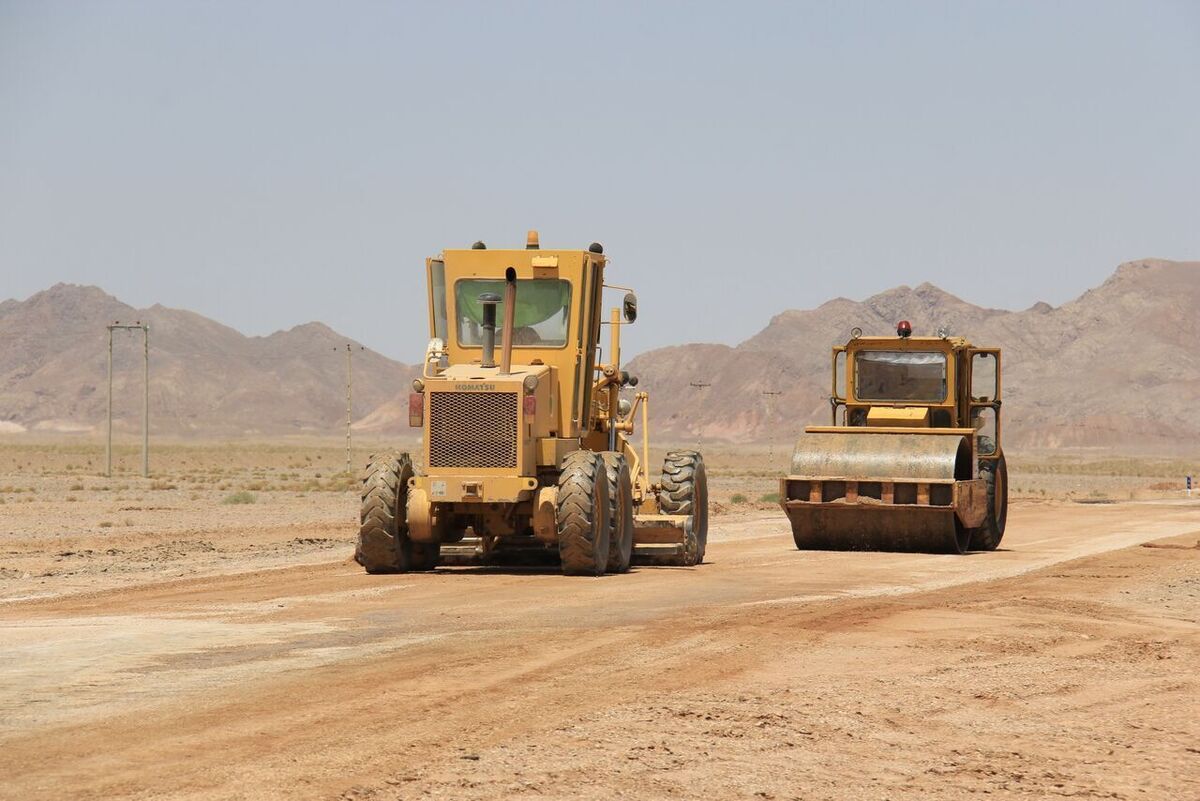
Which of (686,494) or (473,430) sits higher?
(473,430)

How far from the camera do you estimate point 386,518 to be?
19297mm

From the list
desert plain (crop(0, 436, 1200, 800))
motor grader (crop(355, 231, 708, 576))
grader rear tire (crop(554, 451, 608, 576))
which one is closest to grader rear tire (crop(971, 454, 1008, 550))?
desert plain (crop(0, 436, 1200, 800))

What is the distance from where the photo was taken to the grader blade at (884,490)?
24453 millimetres

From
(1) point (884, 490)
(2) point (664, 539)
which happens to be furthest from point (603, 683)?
(1) point (884, 490)

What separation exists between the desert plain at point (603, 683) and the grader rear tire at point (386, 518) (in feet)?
1.46

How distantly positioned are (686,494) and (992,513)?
23.9 feet

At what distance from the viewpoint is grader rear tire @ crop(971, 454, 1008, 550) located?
2700 cm

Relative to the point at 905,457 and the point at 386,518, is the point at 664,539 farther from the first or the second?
the point at 905,457

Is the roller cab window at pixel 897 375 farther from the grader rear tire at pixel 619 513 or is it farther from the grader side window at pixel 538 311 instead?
the grader side window at pixel 538 311

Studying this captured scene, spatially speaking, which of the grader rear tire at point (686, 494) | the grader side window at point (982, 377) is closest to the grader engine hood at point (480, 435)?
the grader rear tire at point (686, 494)

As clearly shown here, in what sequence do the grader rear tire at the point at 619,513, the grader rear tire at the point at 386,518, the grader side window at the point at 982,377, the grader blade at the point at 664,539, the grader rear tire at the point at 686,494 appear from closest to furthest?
the grader rear tire at the point at 386,518
the grader rear tire at the point at 619,513
the grader blade at the point at 664,539
the grader rear tire at the point at 686,494
the grader side window at the point at 982,377

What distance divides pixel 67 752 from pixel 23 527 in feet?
89.9

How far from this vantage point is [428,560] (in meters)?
20.4

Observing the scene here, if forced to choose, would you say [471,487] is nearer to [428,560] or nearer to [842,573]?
[428,560]
